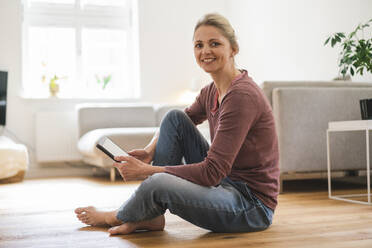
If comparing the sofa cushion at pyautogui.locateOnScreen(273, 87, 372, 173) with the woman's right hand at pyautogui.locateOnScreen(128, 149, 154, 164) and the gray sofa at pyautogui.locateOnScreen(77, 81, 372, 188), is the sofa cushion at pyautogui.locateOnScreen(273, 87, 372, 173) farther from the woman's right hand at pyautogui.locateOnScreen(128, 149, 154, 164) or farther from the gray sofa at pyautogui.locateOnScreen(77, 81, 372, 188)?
the woman's right hand at pyautogui.locateOnScreen(128, 149, 154, 164)

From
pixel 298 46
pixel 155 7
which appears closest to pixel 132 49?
pixel 155 7

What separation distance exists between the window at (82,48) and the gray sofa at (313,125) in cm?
303

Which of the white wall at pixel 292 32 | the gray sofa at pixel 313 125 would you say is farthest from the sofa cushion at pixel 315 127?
the white wall at pixel 292 32

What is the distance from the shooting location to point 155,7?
221 inches

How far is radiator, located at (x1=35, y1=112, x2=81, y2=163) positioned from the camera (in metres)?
4.94

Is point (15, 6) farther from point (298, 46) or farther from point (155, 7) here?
point (298, 46)

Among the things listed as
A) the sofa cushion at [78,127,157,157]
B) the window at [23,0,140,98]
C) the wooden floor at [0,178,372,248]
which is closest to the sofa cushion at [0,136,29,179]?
the sofa cushion at [78,127,157,157]

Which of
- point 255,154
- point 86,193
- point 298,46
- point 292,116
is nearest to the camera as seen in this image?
point 255,154

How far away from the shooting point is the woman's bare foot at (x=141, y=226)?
5.42 feet

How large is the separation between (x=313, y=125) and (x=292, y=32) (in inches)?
74.5

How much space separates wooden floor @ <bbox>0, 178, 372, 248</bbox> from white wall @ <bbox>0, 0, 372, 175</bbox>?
1673 mm

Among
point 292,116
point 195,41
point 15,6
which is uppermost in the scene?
point 15,6

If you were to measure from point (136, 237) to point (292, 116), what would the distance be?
1.52 m

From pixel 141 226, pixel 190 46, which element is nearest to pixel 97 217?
pixel 141 226
